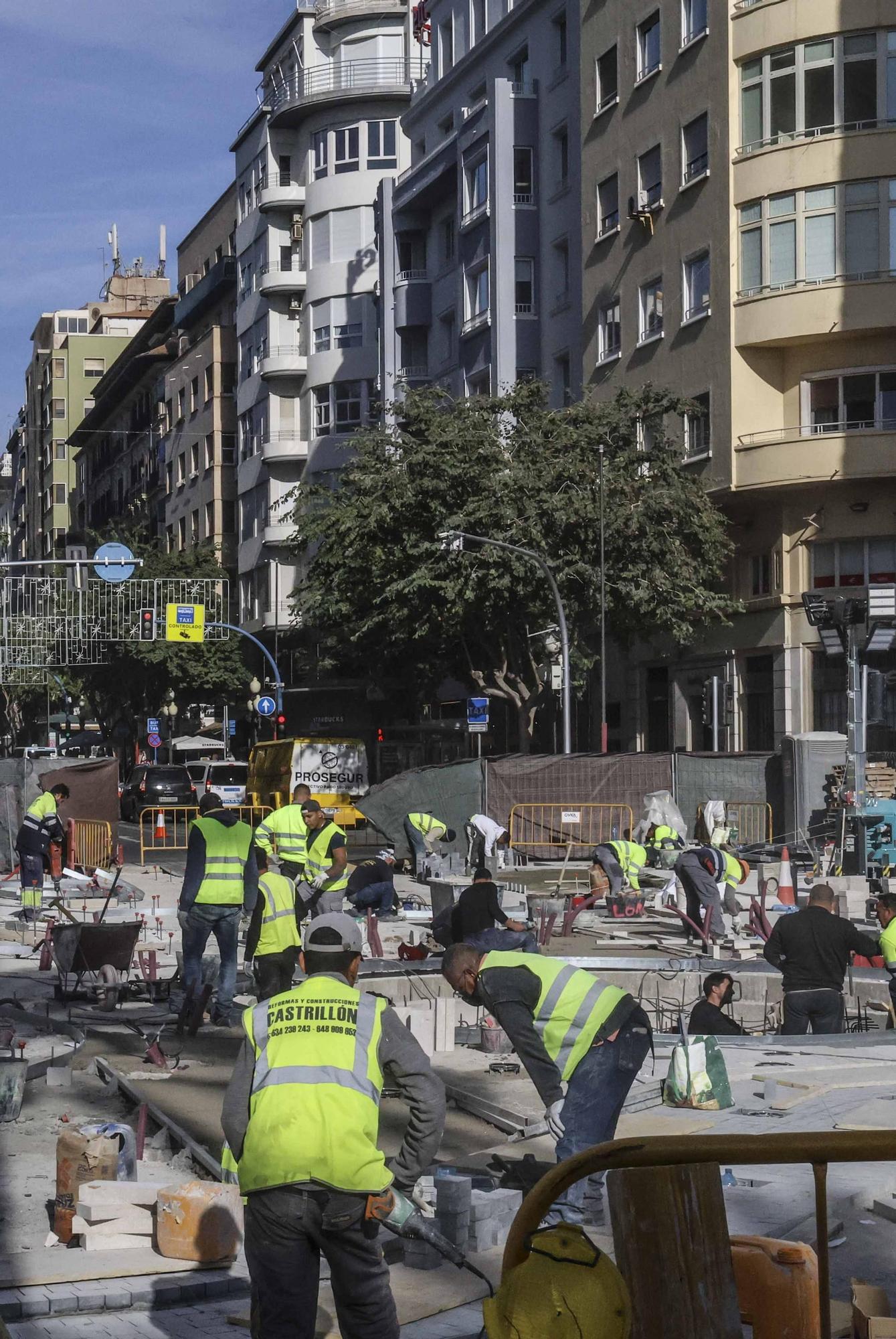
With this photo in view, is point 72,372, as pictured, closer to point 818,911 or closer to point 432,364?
point 432,364

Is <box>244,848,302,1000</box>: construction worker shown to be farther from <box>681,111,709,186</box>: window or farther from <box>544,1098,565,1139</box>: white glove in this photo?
<box>681,111,709,186</box>: window

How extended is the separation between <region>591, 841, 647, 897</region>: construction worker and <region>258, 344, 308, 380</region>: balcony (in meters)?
44.5

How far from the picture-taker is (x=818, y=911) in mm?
13258

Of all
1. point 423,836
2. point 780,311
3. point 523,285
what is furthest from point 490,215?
point 423,836

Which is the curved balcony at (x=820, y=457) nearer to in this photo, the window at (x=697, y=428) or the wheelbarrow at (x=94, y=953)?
the window at (x=697, y=428)

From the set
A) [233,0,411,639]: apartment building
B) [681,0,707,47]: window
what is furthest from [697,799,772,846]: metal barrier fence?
[233,0,411,639]: apartment building

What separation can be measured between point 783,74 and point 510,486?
10.0m

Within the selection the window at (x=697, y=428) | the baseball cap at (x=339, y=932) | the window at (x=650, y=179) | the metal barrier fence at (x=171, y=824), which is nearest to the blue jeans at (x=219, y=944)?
the baseball cap at (x=339, y=932)

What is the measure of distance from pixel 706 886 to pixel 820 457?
59.7ft

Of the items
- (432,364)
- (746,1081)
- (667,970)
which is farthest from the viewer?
(432,364)

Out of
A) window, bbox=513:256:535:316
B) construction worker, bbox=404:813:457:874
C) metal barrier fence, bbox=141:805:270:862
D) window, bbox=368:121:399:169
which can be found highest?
window, bbox=368:121:399:169

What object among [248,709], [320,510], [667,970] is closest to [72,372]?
[248,709]

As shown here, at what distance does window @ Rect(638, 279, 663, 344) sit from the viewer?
40156 mm

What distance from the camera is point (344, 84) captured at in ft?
215
